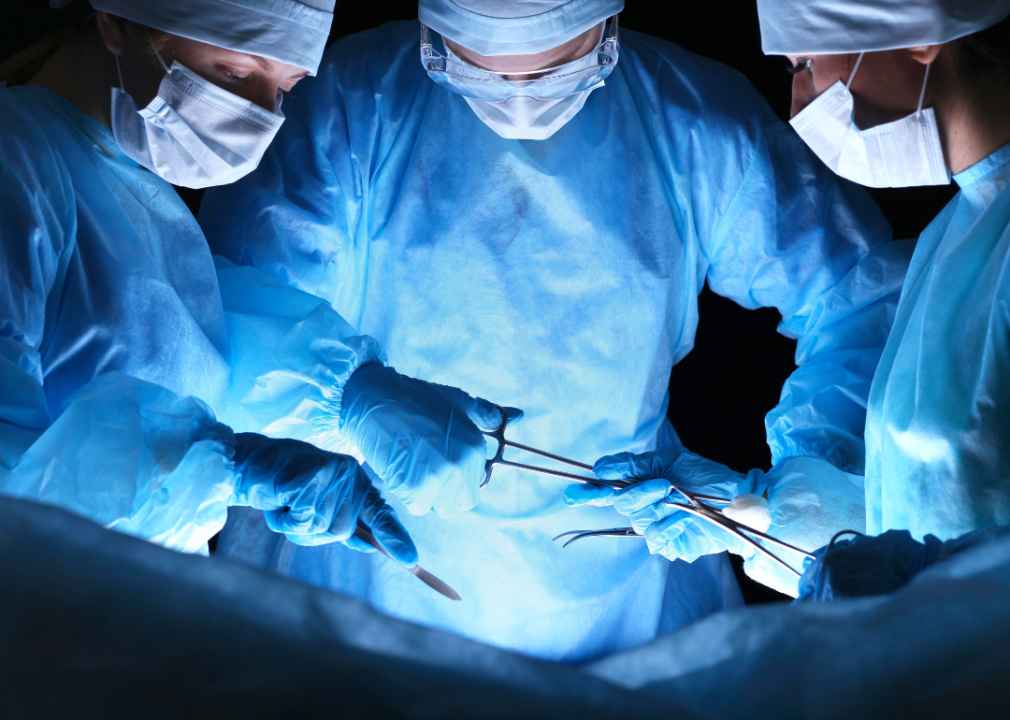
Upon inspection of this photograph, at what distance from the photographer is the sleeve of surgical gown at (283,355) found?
1.56 metres

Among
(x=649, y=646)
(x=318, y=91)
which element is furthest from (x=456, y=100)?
(x=649, y=646)

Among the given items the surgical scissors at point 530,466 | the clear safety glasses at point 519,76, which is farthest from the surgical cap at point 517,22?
the surgical scissors at point 530,466

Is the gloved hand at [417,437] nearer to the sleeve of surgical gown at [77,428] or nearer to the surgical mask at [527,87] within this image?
the sleeve of surgical gown at [77,428]

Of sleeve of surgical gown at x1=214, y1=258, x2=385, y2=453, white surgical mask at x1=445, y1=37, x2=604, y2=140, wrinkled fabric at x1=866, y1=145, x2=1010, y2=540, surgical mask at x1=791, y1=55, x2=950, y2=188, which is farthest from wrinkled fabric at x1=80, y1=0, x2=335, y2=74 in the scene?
wrinkled fabric at x1=866, y1=145, x2=1010, y2=540

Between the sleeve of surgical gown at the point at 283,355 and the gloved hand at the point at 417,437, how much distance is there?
0.05 meters

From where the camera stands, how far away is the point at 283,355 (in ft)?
5.08

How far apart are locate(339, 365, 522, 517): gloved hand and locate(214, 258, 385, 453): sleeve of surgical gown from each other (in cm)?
5

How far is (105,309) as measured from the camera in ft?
4.19

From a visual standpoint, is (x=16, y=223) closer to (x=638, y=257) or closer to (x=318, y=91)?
(x=318, y=91)

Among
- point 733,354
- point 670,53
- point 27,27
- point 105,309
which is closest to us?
point 105,309

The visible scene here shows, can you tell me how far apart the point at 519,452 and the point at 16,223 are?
1012mm

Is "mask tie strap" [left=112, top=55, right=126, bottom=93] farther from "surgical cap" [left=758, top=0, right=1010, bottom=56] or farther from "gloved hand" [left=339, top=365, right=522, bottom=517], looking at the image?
"surgical cap" [left=758, top=0, right=1010, bottom=56]

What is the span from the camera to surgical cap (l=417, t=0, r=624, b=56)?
1602 mm

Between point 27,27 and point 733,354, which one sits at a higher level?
point 27,27
